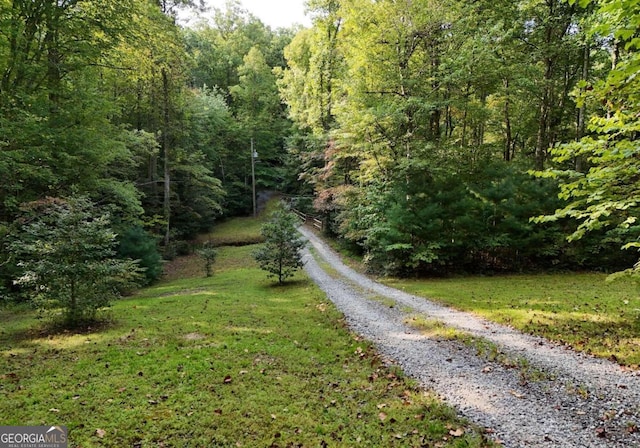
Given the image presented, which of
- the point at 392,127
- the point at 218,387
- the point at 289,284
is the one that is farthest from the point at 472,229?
the point at 218,387

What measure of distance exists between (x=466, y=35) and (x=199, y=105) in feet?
67.1

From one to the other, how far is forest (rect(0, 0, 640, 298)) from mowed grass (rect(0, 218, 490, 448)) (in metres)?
2.49

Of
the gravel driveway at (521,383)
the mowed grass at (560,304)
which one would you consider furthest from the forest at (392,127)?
the gravel driveway at (521,383)

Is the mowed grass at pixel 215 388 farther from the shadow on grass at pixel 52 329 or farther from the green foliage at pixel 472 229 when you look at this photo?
the green foliage at pixel 472 229

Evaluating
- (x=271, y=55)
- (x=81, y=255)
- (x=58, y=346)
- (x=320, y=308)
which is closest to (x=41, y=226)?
(x=81, y=255)

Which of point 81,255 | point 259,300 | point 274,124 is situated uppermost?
point 274,124

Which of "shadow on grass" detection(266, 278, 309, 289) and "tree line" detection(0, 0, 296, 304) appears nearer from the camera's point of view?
"tree line" detection(0, 0, 296, 304)

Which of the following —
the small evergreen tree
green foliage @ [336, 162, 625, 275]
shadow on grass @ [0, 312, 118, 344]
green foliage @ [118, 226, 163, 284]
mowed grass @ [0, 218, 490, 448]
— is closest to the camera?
mowed grass @ [0, 218, 490, 448]

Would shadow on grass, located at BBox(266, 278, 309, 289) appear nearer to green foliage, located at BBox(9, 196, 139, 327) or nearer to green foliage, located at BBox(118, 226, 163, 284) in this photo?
green foliage, located at BBox(118, 226, 163, 284)

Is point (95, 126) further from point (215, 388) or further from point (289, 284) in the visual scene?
point (215, 388)

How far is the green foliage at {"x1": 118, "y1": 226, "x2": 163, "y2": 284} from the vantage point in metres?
16.1

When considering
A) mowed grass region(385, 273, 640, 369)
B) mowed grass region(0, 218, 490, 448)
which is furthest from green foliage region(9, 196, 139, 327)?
mowed grass region(385, 273, 640, 369)

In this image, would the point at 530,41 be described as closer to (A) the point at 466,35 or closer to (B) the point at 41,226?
(A) the point at 466,35

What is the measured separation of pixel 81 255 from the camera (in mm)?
8172
